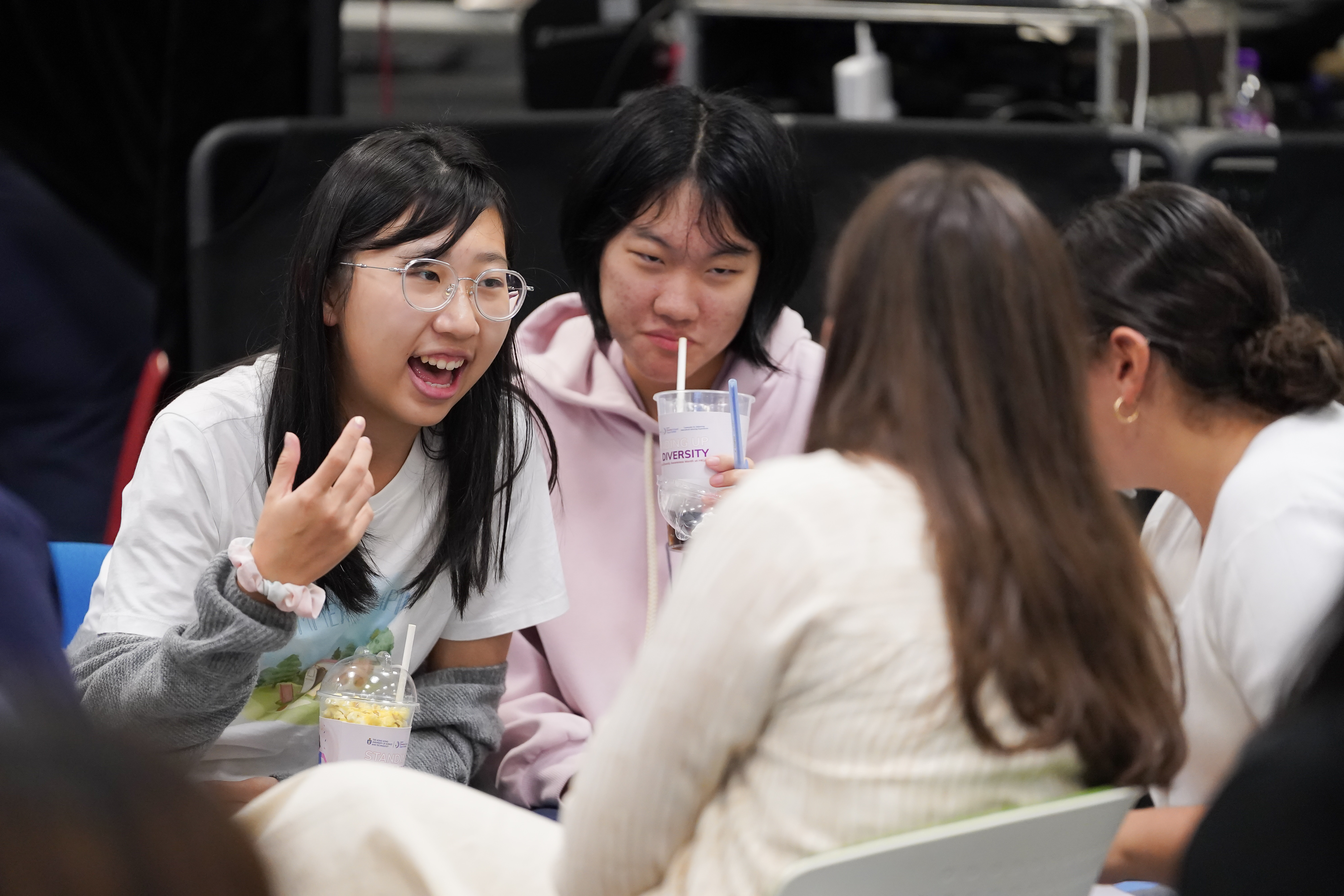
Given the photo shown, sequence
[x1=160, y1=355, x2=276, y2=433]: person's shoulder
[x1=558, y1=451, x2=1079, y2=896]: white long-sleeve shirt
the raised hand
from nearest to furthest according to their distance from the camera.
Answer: [x1=558, y1=451, x2=1079, y2=896]: white long-sleeve shirt, the raised hand, [x1=160, y1=355, x2=276, y2=433]: person's shoulder

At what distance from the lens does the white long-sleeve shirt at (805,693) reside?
108 centimetres

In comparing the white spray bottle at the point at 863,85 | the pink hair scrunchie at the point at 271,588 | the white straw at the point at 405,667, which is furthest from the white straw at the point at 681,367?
the white spray bottle at the point at 863,85

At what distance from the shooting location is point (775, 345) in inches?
92.7

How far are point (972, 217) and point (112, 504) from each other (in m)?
1.95

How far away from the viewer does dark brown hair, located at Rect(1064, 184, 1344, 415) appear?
5.41 feet

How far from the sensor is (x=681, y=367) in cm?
202

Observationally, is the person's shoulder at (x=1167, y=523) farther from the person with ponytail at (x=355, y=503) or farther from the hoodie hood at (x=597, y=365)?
the person with ponytail at (x=355, y=503)

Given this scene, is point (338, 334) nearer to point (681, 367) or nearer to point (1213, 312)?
point (681, 367)

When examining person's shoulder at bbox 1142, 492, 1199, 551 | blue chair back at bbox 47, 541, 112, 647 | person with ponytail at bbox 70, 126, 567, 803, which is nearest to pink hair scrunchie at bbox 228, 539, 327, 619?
person with ponytail at bbox 70, 126, 567, 803

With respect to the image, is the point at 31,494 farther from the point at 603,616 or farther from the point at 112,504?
the point at 603,616

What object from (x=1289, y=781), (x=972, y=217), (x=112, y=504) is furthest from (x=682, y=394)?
(x=112, y=504)

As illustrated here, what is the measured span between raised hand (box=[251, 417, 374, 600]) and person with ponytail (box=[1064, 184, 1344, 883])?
2.75 ft

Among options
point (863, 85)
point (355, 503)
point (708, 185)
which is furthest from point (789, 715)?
point (863, 85)

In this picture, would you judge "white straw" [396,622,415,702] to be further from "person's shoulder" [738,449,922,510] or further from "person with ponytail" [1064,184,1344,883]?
"person with ponytail" [1064,184,1344,883]
